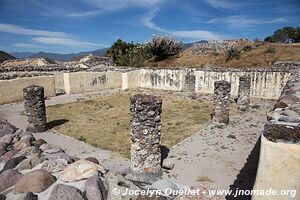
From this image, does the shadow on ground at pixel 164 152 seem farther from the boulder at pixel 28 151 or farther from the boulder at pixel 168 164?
the boulder at pixel 28 151

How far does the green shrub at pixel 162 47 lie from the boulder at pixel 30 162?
29.5 meters

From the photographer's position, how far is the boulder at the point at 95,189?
4.12 metres

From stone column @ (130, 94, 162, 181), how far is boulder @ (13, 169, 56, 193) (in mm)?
2743

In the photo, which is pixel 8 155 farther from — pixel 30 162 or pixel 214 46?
pixel 214 46

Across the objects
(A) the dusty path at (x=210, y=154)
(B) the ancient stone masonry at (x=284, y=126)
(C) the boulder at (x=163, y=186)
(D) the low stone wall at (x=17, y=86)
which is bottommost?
(A) the dusty path at (x=210, y=154)

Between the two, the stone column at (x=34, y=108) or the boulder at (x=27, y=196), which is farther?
the stone column at (x=34, y=108)

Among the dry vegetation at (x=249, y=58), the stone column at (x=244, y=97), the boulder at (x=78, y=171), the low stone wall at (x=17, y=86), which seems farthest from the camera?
the dry vegetation at (x=249, y=58)

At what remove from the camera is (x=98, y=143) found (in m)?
9.34

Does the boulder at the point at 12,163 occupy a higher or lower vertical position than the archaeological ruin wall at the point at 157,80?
lower

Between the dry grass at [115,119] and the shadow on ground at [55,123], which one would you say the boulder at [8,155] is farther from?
the shadow on ground at [55,123]

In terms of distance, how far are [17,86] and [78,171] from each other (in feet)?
46.8

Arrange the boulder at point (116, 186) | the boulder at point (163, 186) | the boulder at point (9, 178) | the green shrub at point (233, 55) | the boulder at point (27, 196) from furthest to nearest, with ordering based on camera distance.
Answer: the green shrub at point (233, 55)
the boulder at point (163, 186)
the boulder at point (9, 178)
the boulder at point (116, 186)
the boulder at point (27, 196)

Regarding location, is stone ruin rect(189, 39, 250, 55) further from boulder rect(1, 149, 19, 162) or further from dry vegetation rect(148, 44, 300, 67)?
boulder rect(1, 149, 19, 162)

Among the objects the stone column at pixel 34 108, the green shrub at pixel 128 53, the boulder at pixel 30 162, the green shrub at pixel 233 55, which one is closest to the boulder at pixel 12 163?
the boulder at pixel 30 162
